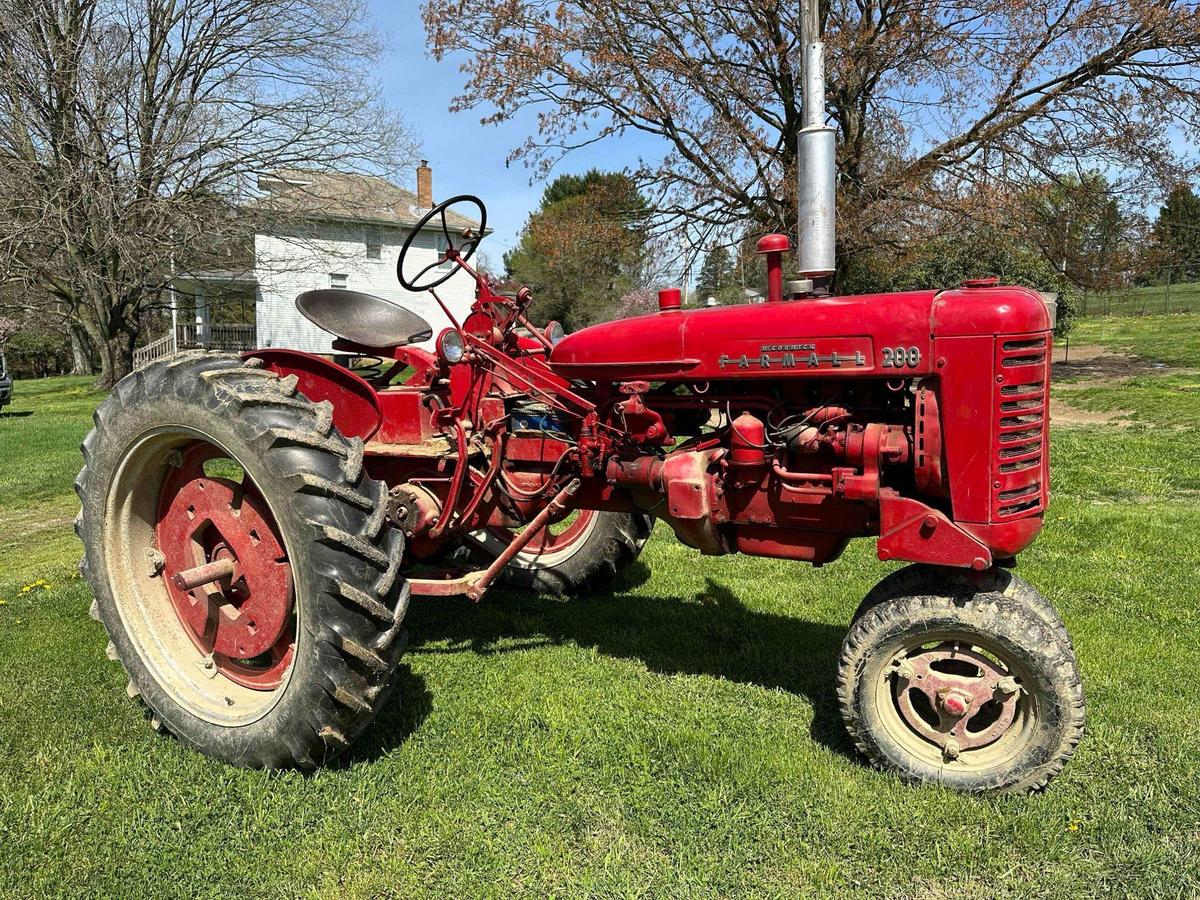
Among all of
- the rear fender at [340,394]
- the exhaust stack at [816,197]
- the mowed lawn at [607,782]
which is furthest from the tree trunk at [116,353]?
the exhaust stack at [816,197]

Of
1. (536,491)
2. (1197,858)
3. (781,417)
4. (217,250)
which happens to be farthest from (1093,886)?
(217,250)

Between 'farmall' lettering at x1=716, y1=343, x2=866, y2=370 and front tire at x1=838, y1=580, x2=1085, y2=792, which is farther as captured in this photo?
'farmall' lettering at x1=716, y1=343, x2=866, y2=370

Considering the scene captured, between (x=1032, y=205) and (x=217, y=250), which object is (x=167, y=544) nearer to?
(x=1032, y=205)

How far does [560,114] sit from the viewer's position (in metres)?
15.2

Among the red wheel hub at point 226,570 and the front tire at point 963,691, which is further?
the red wheel hub at point 226,570

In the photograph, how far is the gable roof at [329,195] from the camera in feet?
59.2

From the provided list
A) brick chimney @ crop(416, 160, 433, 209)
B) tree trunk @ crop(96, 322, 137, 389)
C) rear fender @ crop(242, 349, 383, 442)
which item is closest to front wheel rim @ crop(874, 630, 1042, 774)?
rear fender @ crop(242, 349, 383, 442)

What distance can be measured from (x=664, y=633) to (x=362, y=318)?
209cm

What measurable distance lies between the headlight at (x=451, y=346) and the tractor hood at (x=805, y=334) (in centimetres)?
51

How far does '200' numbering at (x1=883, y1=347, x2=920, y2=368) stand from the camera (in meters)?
2.55

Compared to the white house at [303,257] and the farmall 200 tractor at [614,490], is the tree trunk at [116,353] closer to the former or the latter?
the white house at [303,257]

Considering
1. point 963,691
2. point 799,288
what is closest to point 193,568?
point 799,288

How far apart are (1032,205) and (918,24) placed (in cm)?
349

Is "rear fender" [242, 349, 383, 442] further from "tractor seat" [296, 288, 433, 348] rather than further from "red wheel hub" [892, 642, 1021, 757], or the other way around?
"red wheel hub" [892, 642, 1021, 757]
